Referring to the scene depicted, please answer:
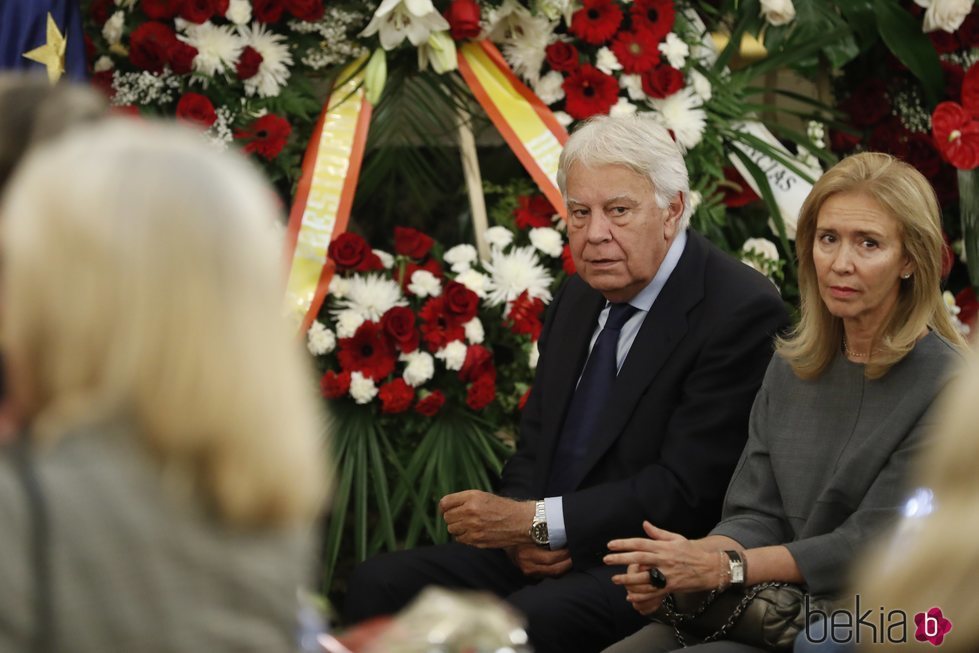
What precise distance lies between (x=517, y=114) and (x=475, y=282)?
1.88 feet

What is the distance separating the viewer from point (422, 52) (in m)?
4.04

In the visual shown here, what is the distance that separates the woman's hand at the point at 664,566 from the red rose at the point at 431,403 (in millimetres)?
1279

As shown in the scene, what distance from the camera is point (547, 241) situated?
4023 millimetres

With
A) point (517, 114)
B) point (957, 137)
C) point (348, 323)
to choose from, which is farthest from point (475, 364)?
point (957, 137)

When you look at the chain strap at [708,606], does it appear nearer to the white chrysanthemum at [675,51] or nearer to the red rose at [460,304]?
the red rose at [460,304]

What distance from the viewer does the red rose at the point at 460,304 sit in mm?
3889

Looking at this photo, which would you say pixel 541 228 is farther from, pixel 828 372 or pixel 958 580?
pixel 958 580

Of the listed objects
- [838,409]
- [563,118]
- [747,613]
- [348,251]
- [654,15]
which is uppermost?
[654,15]

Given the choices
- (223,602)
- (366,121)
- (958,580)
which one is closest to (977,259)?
(366,121)

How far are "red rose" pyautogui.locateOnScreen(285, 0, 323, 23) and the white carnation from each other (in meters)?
1.13

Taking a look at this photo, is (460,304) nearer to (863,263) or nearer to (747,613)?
(863,263)

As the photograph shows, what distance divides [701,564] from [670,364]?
2.10ft
